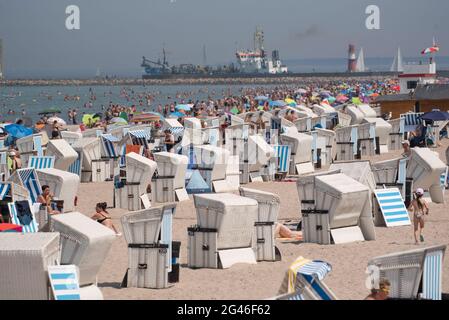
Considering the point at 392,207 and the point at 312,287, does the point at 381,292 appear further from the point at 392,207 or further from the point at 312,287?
the point at 392,207

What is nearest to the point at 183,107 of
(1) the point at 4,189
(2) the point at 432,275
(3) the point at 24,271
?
(1) the point at 4,189

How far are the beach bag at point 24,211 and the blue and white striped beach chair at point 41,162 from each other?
15.3ft

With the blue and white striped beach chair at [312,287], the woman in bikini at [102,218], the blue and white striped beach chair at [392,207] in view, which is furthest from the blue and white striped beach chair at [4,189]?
the blue and white striped beach chair at [312,287]

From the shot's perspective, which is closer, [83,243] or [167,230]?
[83,243]

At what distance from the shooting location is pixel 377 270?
8.07m

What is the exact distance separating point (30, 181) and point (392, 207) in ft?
16.4

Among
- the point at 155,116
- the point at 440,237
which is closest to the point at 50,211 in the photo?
the point at 440,237

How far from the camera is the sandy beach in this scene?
A: 31.2ft

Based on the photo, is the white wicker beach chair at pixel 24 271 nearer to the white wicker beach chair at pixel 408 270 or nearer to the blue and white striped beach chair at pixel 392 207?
the white wicker beach chair at pixel 408 270

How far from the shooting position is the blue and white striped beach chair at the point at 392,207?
1359cm

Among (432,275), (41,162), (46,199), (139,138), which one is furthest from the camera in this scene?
(139,138)

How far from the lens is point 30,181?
553 inches
